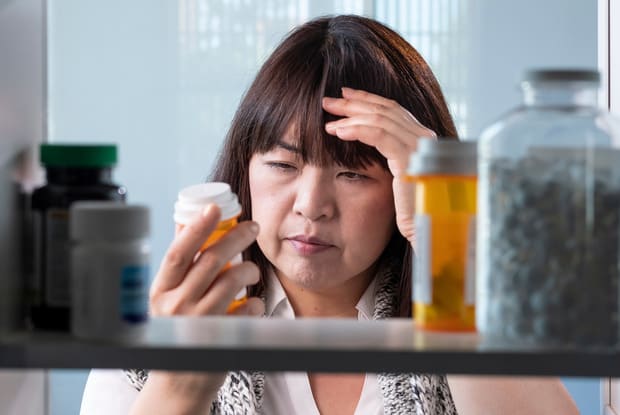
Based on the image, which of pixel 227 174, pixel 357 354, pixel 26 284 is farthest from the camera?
pixel 227 174

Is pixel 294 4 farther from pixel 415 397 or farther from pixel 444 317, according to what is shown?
pixel 444 317

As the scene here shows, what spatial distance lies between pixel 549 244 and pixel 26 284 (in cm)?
42

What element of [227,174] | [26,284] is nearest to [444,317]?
[26,284]

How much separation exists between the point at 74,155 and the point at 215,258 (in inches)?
6.5

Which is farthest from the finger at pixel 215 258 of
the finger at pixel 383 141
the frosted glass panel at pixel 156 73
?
the frosted glass panel at pixel 156 73

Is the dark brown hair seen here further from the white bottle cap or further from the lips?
the white bottle cap

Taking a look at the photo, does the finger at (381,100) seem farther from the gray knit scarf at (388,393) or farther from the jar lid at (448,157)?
the jar lid at (448,157)

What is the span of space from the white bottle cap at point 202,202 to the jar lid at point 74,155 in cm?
10

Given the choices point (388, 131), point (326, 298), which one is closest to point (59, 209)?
point (388, 131)

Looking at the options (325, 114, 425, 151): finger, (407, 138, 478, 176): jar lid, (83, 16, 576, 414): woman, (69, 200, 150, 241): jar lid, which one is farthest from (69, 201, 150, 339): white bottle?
(325, 114, 425, 151): finger

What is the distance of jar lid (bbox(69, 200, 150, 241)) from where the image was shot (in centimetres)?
66

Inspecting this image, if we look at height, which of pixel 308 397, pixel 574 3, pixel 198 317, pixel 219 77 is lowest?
pixel 308 397

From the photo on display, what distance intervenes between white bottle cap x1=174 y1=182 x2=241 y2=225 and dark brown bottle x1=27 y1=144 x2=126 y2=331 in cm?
8

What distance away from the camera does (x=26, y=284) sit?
2.51ft
